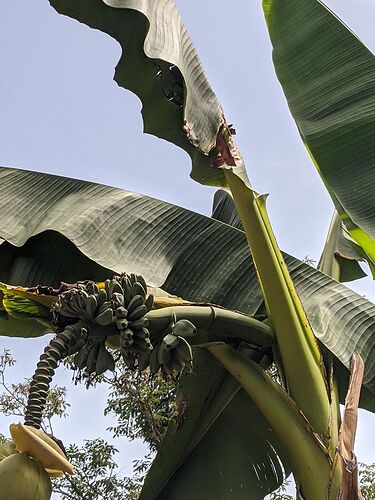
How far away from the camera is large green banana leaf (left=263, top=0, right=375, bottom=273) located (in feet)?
6.85

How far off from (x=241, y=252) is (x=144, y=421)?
11.3ft

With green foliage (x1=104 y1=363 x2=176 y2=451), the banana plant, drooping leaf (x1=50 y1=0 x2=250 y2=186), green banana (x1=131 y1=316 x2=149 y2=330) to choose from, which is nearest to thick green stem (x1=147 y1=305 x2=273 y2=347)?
the banana plant

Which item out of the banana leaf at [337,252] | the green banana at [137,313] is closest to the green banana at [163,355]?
the green banana at [137,313]

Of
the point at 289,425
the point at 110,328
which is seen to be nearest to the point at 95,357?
the point at 110,328

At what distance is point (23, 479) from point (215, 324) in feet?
3.36

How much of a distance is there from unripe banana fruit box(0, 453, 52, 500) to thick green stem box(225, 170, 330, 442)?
3.45 ft

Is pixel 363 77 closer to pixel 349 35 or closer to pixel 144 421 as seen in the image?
pixel 349 35

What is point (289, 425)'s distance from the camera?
1.69 metres

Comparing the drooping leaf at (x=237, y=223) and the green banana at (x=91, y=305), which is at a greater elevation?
the green banana at (x=91, y=305)

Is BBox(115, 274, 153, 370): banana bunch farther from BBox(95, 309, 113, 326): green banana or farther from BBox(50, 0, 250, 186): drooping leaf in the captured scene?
BBox(50, 0, 250, 186): drooping leaf

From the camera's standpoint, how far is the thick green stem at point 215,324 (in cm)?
147

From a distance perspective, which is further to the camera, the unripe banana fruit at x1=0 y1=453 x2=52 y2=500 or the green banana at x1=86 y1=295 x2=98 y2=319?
the green banana at x1=86 y1=295 x2=98 y2=319

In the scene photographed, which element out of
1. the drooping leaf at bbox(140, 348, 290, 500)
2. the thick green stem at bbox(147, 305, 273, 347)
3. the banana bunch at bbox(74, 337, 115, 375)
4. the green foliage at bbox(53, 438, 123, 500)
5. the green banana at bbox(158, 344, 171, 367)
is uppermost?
the banana bunch at bbox(74, 337, 115, 375)

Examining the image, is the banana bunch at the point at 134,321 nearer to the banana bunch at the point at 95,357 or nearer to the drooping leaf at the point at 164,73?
the banana bunch at the point at 95,357
